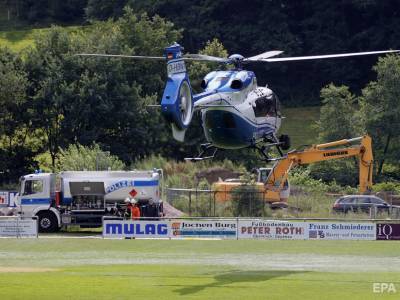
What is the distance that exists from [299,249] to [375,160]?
1550 inches

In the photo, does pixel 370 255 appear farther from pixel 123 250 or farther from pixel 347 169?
pixel 347 169

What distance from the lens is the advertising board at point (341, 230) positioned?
5329 centimetres

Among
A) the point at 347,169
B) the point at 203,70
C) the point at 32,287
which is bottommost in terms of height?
the point at 32,287

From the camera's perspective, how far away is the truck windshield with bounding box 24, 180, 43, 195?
59781 millimetres

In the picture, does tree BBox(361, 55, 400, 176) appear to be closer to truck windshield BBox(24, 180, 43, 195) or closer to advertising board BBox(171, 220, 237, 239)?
truck windshield BBox(24, 180, 43, 195)

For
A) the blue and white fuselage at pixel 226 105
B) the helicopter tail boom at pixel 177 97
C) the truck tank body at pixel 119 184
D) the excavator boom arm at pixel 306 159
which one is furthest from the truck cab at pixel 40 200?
the helicopter tail boom at pixel 177 97

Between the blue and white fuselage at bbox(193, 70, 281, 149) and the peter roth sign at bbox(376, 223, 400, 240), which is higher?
the blue and white fuselage at bbox(193, 70, 281, 149)

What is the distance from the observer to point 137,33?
95688 millimetres

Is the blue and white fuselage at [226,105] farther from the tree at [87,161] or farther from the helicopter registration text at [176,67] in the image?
the tree at [87,161]

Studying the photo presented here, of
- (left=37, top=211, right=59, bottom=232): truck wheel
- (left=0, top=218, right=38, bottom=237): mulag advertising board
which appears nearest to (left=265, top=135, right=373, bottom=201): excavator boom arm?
(left=37, top=211, right=59, bottom=232): truck wheel

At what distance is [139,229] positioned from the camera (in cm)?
5419

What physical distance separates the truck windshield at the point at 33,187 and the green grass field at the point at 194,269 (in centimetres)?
589

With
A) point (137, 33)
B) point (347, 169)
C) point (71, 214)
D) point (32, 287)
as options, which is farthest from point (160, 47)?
point (32, 287)

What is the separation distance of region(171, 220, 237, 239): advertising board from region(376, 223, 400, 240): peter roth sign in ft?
22.0
